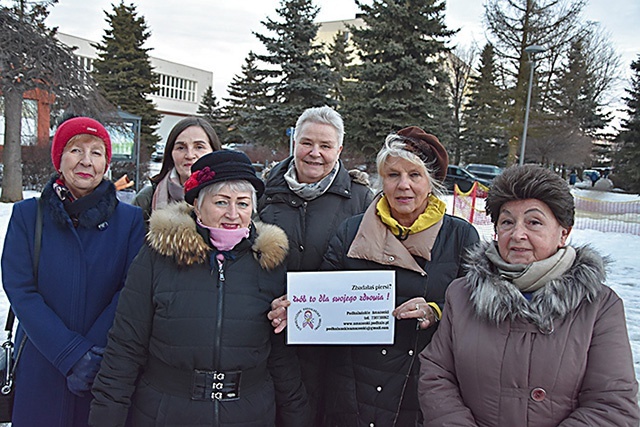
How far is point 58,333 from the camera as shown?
2.69 metres

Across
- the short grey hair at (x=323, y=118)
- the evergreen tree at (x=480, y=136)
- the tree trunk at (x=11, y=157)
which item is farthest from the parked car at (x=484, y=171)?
the short grey hair at (x=323, y=118)

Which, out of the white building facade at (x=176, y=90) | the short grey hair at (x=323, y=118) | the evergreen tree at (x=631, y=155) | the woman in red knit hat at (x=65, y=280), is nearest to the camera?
the woman in red knit hat at (x=65, y=280)

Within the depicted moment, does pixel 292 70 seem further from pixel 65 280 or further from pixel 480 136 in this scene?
pixel 65 280

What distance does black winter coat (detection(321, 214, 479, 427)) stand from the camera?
2713 millimetres

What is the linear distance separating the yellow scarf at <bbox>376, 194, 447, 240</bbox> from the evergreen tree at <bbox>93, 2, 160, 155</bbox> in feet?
108

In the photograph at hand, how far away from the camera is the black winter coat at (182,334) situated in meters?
2.46

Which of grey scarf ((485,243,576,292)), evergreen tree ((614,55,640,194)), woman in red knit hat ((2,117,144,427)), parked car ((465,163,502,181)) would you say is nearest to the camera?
grey scarf ((485,243,576,292))

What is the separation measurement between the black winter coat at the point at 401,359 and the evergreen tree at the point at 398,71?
24.5m

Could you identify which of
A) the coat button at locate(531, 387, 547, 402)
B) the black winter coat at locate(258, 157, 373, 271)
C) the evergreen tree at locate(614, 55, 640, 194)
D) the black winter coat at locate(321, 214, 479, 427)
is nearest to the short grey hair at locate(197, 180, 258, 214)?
the black winter coat at locate(258, 157, 373, 271)


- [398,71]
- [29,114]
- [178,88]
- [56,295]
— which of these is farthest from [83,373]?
[178,88]

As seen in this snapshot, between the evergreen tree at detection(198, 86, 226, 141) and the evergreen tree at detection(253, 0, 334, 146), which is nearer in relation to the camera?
the evergreen tree at detection(253, 0, 334, 146)

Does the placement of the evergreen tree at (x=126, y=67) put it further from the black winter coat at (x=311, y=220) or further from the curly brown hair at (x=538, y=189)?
the curly brown hair at (x=538, y=189)

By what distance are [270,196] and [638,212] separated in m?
18.4

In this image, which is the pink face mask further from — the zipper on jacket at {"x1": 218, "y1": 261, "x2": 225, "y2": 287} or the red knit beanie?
the red knit beanie
